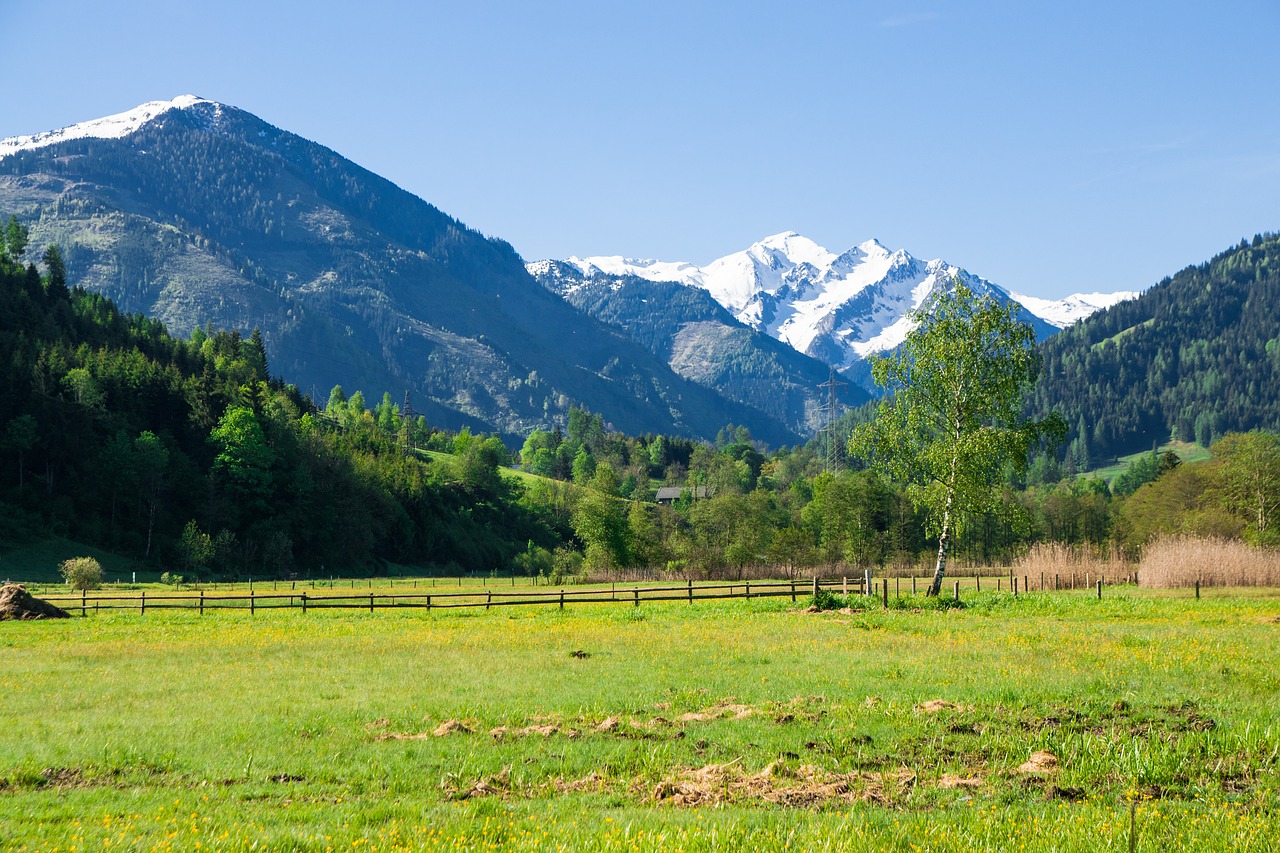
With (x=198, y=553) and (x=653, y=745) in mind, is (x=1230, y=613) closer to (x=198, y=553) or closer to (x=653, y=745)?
(x=653, y=745)

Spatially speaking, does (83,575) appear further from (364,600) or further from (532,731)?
(532,731)

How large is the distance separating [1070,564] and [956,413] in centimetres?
1639

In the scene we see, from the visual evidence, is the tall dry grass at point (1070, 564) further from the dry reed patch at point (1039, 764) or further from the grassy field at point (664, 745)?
the dry reed patch at point (1039, 764)

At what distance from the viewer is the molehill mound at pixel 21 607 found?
1889 inches

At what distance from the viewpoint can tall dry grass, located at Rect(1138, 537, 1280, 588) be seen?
5428 centimetres

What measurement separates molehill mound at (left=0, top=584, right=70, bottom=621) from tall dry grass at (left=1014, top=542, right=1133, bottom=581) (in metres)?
59.8

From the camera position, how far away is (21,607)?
159 ft

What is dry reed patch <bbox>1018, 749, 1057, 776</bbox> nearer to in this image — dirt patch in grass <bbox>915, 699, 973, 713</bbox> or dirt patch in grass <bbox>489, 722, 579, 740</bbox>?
dirt patch in grass <bbox>915, 699, 973, 713</bbox>

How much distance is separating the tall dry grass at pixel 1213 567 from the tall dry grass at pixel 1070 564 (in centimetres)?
359

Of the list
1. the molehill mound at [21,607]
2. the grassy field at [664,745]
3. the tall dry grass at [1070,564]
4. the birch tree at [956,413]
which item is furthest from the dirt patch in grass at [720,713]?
the tall dry grass at [1070,564]

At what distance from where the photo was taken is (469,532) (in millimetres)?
162000

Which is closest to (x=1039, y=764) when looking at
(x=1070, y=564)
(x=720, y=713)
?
(x=720, y=713)

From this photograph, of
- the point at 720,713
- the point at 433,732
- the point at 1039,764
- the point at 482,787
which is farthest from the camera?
the point at 720,713

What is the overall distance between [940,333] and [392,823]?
159 ft
